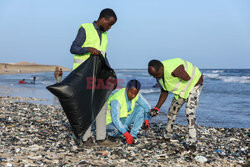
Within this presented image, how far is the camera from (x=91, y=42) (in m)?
4.45

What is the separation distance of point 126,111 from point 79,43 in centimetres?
151

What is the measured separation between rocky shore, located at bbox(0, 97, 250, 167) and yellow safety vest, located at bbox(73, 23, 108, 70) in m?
1.47

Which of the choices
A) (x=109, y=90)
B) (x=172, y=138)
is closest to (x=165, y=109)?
(x=172, y=138)

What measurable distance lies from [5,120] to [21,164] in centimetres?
342

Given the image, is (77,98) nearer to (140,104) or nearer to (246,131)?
(140,104)

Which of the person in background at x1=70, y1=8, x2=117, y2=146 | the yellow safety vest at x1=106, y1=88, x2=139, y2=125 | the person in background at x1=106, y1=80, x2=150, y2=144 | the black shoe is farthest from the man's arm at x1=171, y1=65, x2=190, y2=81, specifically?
the black shoe

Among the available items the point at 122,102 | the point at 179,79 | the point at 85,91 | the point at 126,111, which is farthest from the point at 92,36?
the point at 179,79

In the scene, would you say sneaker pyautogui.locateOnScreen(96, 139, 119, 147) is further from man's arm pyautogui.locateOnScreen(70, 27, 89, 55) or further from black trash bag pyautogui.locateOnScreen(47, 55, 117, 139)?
man's arm pyautogui.locateOnScreen(70, 27, 89, 55)

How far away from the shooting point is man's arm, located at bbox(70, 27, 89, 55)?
4328 millimetres

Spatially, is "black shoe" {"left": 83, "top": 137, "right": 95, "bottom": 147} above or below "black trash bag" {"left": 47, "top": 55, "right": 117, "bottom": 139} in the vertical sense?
below

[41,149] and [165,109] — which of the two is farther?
[165,109]

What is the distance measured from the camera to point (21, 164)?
353 cm

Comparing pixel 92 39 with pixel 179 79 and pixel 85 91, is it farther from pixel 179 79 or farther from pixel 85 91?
pixel 179 79

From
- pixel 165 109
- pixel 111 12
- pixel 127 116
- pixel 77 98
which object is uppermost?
pixel 111 12
